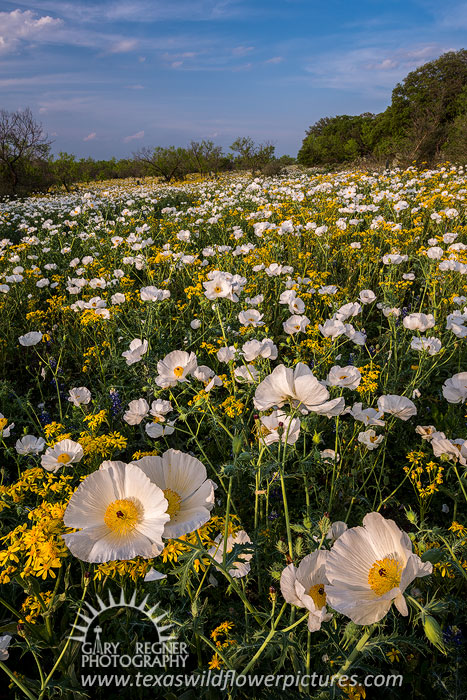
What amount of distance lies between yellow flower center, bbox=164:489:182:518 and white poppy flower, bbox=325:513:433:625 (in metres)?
0.40

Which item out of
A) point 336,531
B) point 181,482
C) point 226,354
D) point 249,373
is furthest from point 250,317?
point 181,482

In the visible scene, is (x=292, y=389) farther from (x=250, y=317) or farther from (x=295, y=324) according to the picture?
(x=250, y=317)

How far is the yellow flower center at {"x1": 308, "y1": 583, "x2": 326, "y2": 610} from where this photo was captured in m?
1.02

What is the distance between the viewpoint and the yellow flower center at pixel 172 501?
3.29 ft

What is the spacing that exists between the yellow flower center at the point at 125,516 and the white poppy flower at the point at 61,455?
811 mm

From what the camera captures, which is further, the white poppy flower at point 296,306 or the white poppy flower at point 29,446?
the white poppy flower at point 296,306

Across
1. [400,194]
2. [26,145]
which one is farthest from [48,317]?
[26,145]

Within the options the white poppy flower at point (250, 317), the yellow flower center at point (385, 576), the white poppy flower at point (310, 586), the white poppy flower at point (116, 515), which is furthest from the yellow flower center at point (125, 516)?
the white poppy flower at point (250, 317)

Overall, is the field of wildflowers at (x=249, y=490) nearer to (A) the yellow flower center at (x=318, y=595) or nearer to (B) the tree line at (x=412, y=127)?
(A) the yellow flower center at (x=318, y=595)

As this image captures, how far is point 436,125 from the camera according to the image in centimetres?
2072

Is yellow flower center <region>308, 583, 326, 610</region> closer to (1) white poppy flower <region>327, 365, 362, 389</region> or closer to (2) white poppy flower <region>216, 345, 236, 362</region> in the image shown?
(1) white poppy flower <region>327, 365, 362, 389</region>

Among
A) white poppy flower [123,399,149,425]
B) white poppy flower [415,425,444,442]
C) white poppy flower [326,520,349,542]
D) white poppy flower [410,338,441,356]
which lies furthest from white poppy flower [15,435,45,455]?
white poppy flower [410,338,441,356]

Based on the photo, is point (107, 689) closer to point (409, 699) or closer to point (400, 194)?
point (409, 699)

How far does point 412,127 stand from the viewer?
78.1 ft
